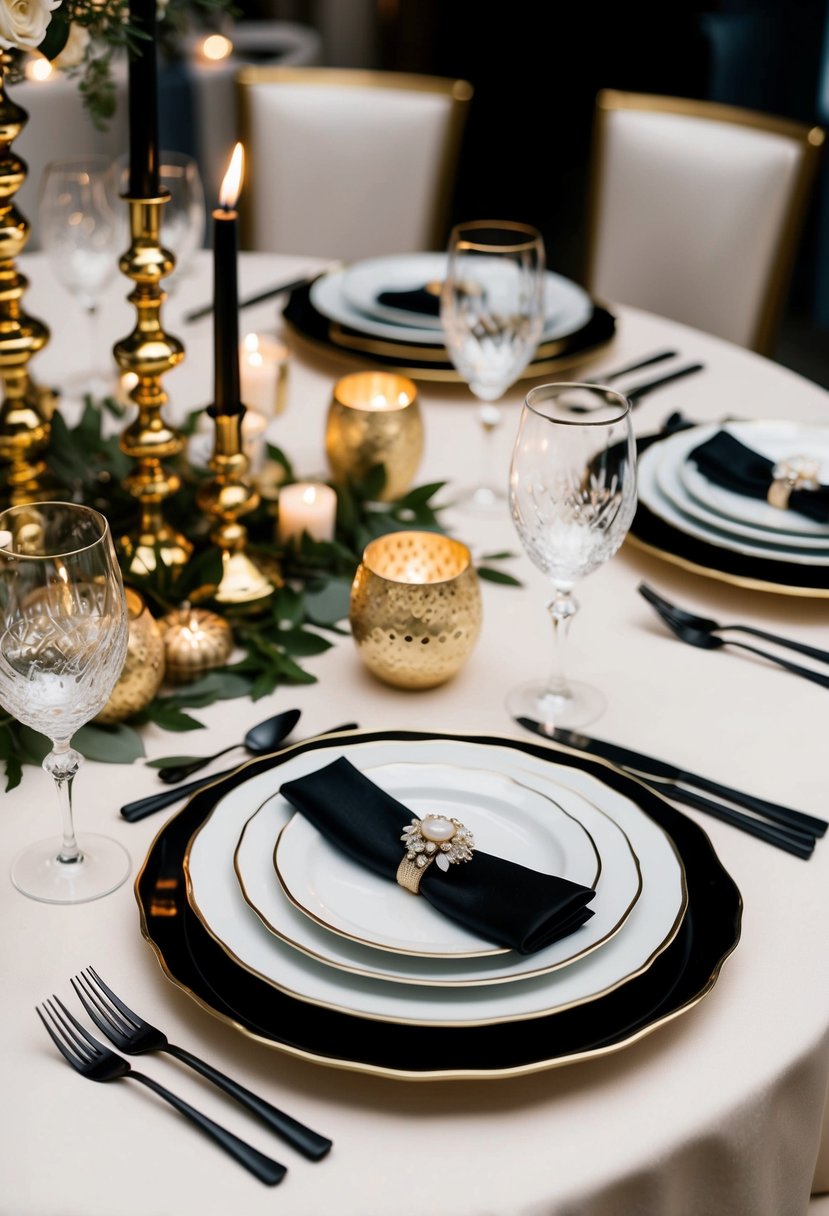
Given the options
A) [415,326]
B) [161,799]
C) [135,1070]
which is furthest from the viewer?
[415,326]

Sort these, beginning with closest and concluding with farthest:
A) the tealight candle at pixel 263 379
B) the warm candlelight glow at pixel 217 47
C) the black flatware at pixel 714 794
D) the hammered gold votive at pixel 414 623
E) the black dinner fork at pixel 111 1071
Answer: the black dinner fork at pixel 111 1071 → the black flatware at pixel 714 794 → the hammered gold votive at pixel 414 623 → the tealight candle at pixel 263 379 → the warm candlelight glow at pixel 217 47

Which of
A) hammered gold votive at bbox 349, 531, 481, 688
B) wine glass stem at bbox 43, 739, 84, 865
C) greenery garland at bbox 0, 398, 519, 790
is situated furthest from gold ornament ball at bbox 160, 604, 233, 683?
wine glass stem at bbox 43, 739, 84, 865

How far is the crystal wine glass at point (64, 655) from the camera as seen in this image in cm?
80

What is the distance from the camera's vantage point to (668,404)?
160cm

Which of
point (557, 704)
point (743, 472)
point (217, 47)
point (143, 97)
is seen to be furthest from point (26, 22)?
point (217, 47)

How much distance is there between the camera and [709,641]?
3.75ft

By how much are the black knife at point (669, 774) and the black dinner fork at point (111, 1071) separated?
40 centimetres

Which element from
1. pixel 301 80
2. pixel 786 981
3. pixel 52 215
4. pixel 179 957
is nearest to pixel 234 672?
pixel 179 957

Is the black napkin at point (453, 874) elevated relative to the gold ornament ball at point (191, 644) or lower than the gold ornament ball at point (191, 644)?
elevated

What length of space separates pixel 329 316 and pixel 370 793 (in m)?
0.97

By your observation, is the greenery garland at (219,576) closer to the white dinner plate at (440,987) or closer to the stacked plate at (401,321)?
the white dinner plate at (440,987)

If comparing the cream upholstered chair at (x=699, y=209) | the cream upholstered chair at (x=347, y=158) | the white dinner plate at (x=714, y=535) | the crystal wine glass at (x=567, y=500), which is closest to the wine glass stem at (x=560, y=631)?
the crystal wine glass at (x=567, y=500)

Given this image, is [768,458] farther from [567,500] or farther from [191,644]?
[191,644]

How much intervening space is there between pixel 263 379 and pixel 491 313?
26 centimetres
